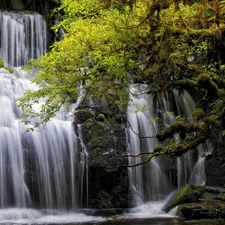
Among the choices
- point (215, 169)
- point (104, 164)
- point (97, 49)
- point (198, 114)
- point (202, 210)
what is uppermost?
point (97, 49)

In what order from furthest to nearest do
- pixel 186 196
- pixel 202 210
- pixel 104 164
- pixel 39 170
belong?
pixel 104 164, pixel 39 170, pixel 186 196, pixel 202 210

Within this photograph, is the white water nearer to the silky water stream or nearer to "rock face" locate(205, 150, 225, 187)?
the silky water stream

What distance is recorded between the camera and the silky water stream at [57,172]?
1060cm

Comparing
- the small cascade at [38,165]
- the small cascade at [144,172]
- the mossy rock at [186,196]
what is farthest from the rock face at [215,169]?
the small cascade at [38,165]

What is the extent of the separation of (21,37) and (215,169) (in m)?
10.6

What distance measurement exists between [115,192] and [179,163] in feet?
9.22

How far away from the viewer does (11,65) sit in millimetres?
17328

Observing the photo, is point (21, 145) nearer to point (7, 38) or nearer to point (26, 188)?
point (26, 188)

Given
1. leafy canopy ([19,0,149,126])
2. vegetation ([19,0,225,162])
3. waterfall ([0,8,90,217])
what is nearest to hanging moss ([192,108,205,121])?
vegetation ([19,0,225,162])

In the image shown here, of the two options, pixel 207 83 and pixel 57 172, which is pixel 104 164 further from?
pixel 207 83

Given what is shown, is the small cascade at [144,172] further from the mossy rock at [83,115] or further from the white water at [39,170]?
the white water at [39,170]

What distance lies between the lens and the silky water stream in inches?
417

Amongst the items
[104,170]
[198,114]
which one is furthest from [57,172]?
[198,114]

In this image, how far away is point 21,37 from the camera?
60.1 ft
